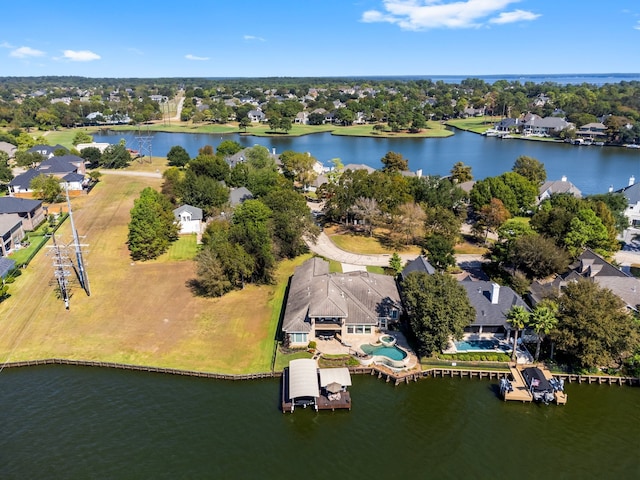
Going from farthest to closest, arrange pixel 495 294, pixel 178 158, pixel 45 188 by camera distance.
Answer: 1. pixel 178 158
2. pixel 45 188
3. pixel 495 294

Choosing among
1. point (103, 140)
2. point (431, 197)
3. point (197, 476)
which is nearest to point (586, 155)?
point (431, 197)

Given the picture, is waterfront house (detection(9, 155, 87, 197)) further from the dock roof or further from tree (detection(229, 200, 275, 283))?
the dock roof

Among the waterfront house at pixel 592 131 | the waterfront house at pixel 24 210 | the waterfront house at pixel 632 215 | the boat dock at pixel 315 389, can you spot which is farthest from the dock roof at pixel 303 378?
the waterfront house at pixel 592 131

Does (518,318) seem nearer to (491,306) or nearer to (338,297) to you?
(491,306)

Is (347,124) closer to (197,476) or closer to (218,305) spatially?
(218,305)

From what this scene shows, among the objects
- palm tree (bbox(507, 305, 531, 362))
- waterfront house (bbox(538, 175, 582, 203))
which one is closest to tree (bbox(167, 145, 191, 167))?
waterfront house (bbox(538, 175, 582, 203))

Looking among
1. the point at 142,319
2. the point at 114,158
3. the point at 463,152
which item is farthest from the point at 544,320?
the point at 463,152

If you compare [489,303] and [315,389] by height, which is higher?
[489,303]
